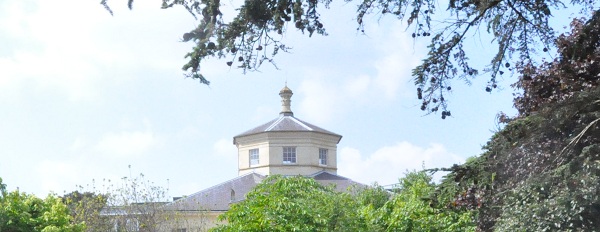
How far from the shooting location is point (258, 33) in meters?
8.80

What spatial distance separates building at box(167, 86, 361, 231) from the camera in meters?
55.1

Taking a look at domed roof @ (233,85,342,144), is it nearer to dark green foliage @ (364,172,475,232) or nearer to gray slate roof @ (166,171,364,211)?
gray slate roof @ (166,171,364,211)

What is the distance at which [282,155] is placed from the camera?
5688 cm

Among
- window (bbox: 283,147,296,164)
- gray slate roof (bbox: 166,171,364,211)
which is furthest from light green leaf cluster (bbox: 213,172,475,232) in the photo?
window (bbox: 283,147,296,164)

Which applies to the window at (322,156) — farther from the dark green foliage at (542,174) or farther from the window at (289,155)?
the dark green foliage at (542,174)

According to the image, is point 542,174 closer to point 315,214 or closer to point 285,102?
point 315,214

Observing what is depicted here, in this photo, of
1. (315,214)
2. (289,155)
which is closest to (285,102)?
(289,155)

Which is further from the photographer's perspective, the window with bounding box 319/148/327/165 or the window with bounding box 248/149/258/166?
the window with bounding box 319/148/327/165

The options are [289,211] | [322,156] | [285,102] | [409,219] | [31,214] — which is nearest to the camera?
[289,211]

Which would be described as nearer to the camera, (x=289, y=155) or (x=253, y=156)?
(x=289, y=155)

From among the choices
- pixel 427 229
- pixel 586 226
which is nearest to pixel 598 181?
pixel 586 226

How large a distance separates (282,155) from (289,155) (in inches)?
20.2

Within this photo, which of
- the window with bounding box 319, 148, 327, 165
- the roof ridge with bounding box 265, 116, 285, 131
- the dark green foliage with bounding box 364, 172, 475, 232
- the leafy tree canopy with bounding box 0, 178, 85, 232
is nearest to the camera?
the dark green foliage with bounding box 364, 172, 475, 232

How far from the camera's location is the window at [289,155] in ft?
187
